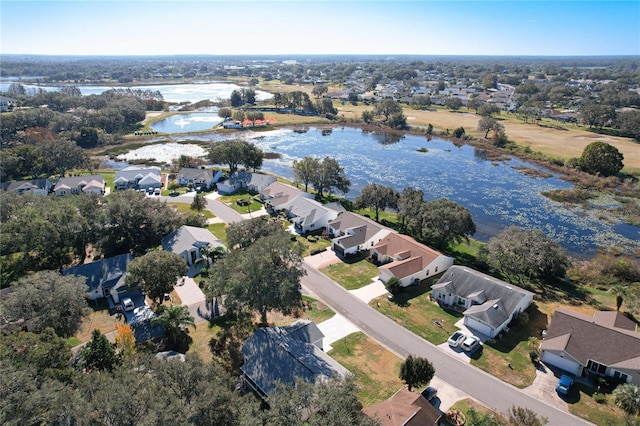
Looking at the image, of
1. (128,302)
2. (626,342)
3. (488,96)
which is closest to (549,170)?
(626,342)

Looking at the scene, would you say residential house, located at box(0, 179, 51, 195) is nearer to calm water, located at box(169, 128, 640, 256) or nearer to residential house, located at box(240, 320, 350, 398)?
calm water, located at box(169, 128, 640, 256)

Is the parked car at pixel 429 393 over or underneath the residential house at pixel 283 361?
underneath

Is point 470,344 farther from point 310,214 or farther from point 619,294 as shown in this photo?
point 310,214

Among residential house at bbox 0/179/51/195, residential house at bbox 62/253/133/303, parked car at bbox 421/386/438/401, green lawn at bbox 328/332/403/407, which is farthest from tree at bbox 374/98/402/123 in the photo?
parked car at bbox 421/386/438/401

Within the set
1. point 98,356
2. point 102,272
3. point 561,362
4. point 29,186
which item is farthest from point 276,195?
point 561,362

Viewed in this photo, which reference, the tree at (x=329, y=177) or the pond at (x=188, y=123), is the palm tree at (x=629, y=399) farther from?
the pond at (x=188, y=123)

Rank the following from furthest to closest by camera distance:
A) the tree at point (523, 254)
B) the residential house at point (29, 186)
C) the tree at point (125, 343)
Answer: the residential house at point (29, 186)
the tree at point (523, 254)
the tree at point (125, 343)

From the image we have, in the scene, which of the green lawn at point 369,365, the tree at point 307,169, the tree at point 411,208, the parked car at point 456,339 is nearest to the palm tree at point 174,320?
the green lawn at point 369,365
